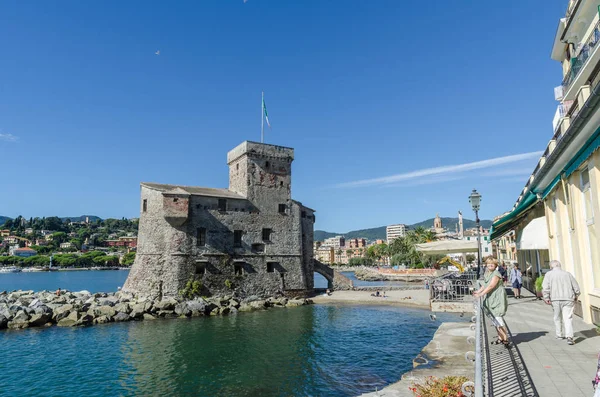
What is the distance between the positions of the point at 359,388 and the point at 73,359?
1446 centimetres

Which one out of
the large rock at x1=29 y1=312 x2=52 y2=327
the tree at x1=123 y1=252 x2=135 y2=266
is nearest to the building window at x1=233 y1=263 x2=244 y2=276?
the large rock at x1=29 y1=312 x2=52 y2=327

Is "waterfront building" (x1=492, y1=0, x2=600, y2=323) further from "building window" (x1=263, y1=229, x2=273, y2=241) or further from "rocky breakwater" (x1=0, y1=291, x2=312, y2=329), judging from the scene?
"building window" (x1=263, y1=229, x2=273, y2=241)

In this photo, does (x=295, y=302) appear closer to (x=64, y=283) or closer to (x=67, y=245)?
(x=64, y=283)

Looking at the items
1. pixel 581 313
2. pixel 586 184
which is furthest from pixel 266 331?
pixel 586 184

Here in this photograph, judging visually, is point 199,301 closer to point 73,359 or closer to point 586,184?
point 73,359

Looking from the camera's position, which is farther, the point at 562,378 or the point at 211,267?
the point at 211,267

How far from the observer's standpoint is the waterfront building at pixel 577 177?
8992 mm

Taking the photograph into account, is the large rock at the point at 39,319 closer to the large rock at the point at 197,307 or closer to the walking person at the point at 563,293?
the large rock at the point at 197,307

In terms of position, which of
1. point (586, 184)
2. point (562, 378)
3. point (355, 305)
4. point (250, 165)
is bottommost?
point (355, 305)

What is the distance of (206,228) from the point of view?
34281 mm

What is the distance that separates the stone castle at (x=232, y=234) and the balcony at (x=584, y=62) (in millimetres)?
26791

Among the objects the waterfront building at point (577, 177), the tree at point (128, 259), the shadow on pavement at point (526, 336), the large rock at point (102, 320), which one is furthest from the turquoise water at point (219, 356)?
the tree at point (128, 259)

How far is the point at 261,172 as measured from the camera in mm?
37625

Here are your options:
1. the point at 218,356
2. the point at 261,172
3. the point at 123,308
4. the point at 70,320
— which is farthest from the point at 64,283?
the point at 218,356
